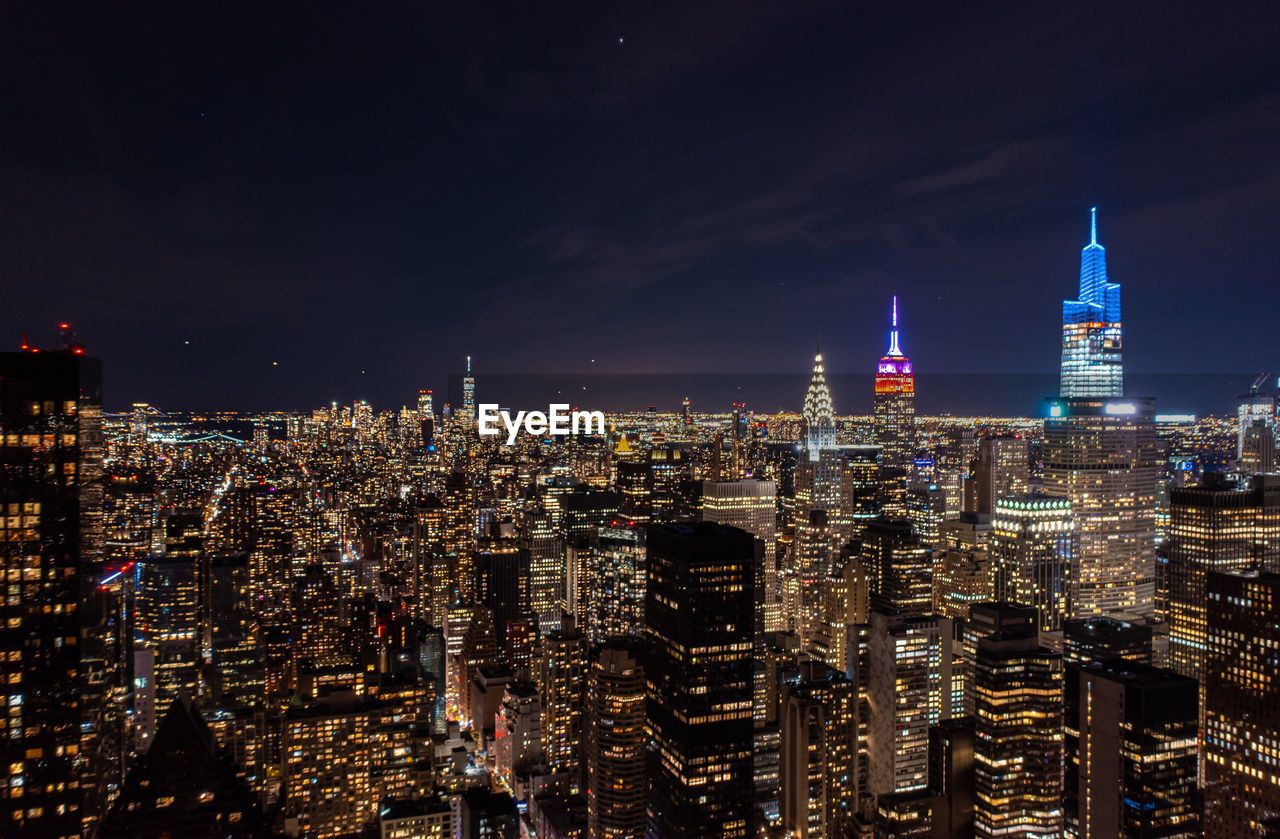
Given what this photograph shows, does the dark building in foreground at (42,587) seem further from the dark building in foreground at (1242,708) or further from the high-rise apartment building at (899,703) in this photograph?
the dark building in foreground at (1242,708)

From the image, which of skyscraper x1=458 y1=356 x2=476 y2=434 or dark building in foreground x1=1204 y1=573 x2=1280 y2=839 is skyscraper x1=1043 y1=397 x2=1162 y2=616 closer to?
dark building in foreground x1=1204 y1=573 x2=1280 y2=839

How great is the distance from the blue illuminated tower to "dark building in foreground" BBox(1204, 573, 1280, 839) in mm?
19337

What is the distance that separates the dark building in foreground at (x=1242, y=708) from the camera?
14.0m

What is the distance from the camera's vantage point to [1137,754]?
49.8 feet

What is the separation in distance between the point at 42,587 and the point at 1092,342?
1390 inches

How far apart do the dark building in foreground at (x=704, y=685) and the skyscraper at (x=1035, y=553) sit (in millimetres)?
17047

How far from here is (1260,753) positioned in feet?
46.3

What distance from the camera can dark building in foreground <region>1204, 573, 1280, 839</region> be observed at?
14.0 metres

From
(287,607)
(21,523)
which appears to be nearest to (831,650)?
(287,607)

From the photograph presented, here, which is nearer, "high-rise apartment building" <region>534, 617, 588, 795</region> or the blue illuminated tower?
"high-rise apartment building" <region>534, 617, 588, 795</region>

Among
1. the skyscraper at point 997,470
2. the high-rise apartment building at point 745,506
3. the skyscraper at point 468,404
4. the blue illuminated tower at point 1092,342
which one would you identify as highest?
the blue illuminated tower at point 1092,342

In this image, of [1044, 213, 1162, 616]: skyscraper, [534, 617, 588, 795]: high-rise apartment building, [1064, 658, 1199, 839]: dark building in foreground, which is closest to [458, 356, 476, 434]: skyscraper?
[534, 617, 588, 795]: high-rise apartment building

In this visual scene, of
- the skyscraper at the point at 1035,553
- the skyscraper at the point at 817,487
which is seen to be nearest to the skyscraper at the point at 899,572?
the skyscraper at the point at 1035,553

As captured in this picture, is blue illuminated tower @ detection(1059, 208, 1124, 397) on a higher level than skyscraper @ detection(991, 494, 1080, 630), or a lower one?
higher
